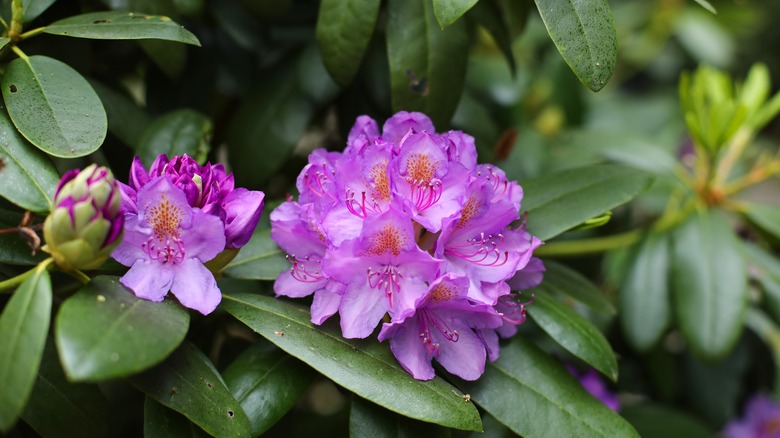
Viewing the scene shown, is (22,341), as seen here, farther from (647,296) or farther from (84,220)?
(647,296)

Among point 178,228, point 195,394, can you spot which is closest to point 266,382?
point 195,394

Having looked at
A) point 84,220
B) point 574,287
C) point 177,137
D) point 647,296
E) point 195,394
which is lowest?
point 647,296

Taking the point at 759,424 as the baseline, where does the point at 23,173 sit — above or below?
above

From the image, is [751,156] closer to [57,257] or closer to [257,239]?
[257,239]

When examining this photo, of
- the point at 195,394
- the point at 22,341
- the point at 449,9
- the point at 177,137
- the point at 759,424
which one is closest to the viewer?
the point at 22,341

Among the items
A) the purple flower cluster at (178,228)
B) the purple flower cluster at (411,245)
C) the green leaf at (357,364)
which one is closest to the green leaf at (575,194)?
the purple flower cluster at (411,245)

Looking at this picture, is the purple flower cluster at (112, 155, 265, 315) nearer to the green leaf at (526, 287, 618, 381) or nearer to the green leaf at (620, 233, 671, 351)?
the green leaf at (526, 287, 618, 381)

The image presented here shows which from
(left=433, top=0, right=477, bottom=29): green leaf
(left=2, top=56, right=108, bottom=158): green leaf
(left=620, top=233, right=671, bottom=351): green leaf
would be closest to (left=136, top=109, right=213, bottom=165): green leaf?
(left=2, top=56, right=108, bottom=158): green leaf

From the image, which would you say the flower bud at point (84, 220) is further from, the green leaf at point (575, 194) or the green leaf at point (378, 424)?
the green leaf at point (575, 194)
